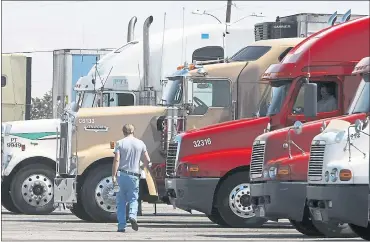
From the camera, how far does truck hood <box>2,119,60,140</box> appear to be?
2442 centimetres

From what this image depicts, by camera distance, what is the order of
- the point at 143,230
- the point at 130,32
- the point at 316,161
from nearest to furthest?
the point at 316,161 → the point at 143,230 → the point at 130,32

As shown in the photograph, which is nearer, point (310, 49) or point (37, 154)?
point (310, 49)

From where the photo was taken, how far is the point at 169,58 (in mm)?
25109

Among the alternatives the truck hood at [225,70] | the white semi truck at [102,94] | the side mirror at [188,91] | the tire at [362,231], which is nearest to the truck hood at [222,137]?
the side mirror at [188,91]

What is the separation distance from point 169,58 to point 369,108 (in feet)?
30.0

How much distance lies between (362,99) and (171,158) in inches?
189

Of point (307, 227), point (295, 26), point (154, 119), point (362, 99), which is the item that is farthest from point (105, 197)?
point (362, 99)

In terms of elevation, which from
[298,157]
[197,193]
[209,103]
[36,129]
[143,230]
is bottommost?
[143,230]

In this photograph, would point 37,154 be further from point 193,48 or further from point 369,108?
point 369,108

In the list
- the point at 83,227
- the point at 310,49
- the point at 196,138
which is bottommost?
the point at 83,227

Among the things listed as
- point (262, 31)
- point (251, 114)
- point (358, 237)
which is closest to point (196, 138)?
point (251, 114)

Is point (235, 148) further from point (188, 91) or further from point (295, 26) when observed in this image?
point (295, 26)

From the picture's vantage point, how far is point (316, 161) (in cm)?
1611

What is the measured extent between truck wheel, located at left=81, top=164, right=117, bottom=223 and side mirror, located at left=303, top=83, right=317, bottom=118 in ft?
Result: 16.5
